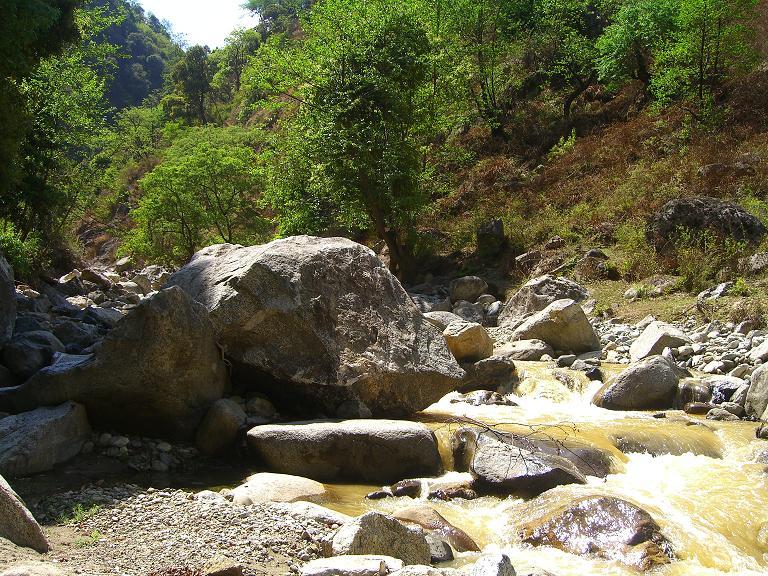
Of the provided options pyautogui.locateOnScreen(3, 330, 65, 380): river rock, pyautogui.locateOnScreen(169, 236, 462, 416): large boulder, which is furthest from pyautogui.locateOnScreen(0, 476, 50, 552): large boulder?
pyautogui.locateOnScreen(3, 330, 65, 380): river rock

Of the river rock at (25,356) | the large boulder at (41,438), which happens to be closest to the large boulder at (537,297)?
the river rock at (25,356)

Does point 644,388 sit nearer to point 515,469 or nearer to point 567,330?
point 567,330

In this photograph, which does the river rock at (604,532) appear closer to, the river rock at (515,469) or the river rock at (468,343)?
the river rock at (515,469)

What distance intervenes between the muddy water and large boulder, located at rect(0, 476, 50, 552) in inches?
110

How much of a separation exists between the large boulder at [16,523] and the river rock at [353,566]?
1842 millimetres

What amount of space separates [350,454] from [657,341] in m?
6.66

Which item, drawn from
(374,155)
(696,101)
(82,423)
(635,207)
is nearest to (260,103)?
(374,155)

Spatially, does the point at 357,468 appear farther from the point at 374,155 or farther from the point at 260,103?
the point at 260,103

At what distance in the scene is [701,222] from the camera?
16.2 m

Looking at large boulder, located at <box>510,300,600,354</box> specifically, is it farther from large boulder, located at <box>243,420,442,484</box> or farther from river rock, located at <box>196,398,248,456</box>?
river rock, located at <box>196,398,248,456</box>

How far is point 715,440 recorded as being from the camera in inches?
338

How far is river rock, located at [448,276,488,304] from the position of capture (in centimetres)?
1930

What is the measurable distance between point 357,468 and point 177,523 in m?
2.46

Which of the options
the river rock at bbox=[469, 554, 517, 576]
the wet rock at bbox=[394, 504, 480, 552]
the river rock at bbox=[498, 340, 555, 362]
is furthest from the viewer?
the river rock at bbox=[498, 340, 555, 362]
